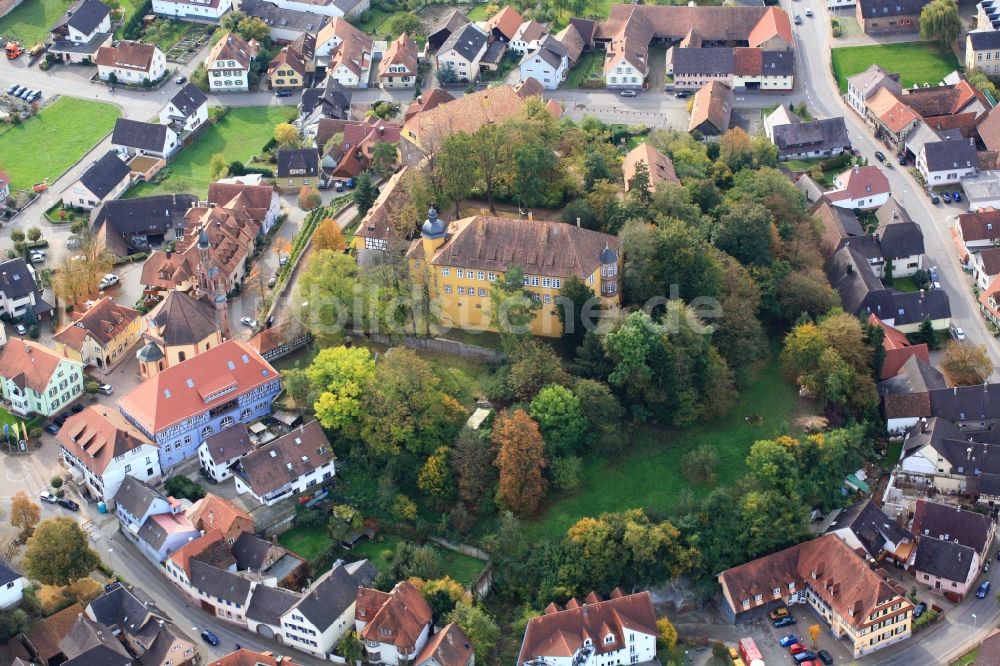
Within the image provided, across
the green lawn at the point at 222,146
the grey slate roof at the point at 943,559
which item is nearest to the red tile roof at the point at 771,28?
the green lawn at the point at 222,146

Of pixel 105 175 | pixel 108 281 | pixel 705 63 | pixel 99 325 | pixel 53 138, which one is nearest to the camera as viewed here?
pixel 99 325

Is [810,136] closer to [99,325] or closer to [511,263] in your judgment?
[511,263]

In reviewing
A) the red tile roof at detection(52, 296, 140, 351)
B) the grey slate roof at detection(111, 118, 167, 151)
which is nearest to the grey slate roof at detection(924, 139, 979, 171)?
the grey slate roof at detection(111, 118, 167, 151)

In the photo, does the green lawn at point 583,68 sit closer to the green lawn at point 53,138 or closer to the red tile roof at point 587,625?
the green lawn at point 53,138

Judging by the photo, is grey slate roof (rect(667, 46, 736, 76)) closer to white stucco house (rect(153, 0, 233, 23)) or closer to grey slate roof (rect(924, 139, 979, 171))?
grey slate roof (rect(924, 139, 979, 171))


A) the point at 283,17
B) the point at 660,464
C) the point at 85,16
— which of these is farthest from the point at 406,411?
the point at 85,16
